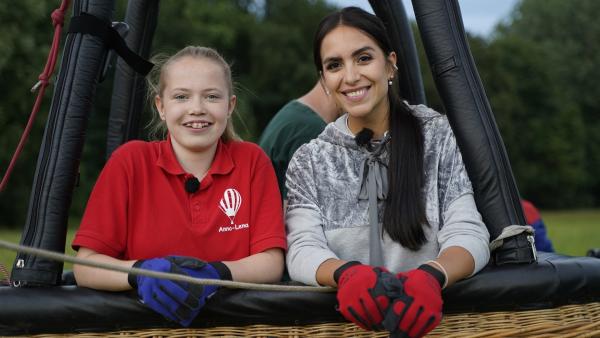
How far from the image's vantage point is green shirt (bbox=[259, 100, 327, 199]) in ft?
12.6

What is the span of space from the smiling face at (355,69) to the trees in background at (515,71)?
2164cm

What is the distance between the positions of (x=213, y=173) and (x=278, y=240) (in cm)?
31

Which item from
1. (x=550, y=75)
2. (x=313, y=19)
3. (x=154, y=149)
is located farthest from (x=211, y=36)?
(x=154, y=149)

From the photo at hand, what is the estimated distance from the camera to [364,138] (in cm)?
273

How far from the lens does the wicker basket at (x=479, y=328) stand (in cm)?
226

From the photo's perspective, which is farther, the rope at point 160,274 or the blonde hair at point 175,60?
the blonde hair at point 175,60

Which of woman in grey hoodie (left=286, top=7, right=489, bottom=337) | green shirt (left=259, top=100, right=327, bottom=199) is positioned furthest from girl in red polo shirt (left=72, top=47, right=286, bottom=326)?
green shirt (left=259, top=100, right=327, bottom=199)

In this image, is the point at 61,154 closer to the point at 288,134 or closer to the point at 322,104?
the point at 288,134

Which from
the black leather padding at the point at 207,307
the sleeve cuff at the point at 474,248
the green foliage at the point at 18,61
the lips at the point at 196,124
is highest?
the green foliage at the point at 18,61

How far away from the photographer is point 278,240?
8.30ft

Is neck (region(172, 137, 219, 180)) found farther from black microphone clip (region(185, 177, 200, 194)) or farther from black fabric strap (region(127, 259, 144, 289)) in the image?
black fabric strap (region(127, 259, 144, 289))

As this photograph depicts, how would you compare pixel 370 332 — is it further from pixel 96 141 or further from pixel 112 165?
pixel 96 141

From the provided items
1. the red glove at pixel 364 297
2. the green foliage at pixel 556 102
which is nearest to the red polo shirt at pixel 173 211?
the red glove at pixel 364 297

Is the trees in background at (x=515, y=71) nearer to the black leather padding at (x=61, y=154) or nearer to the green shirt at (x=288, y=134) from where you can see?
the green shirt at (x=288, y=134)
